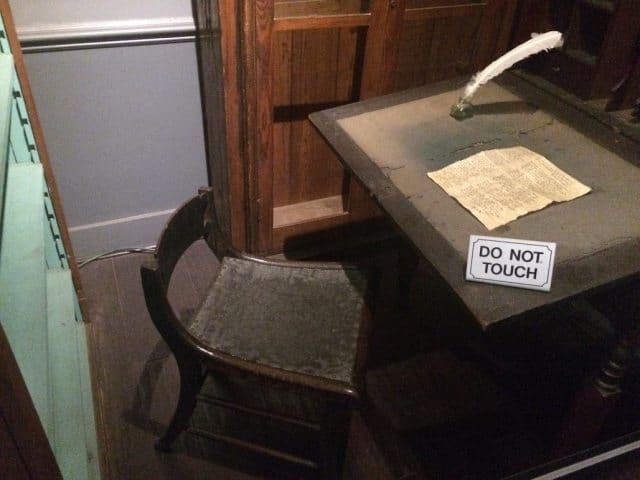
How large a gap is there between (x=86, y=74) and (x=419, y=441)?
1.58 meters

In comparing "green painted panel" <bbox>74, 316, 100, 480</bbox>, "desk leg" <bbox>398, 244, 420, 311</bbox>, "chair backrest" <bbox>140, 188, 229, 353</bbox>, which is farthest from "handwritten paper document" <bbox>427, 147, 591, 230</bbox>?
"green painted panel" <bbox>74, 316, 100, 480</bbox>

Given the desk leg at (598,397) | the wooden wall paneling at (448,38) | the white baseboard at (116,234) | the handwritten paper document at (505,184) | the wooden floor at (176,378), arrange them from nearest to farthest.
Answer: the handwritten paper document at (505,184), the desk leg at (598,397), the wooden floor at (176,378), the wooden wall paneling at (448,38), the white baseboard at (116,234)

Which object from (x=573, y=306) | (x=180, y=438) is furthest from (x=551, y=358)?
(x=180, y=438)

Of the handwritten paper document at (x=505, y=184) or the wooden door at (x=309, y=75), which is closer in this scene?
the handwritten paper document at (x=505, y=184)

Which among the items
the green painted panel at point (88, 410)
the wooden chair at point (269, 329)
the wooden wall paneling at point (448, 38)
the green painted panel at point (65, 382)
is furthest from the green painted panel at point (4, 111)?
the wooden wall paneling at point (448, 38)

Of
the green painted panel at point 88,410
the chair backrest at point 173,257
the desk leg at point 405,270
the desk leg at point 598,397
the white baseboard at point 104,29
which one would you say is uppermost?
the white baseboard at point 104,29

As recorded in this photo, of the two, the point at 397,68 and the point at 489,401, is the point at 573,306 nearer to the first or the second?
the point at 489,401

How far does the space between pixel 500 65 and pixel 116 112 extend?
1296mm

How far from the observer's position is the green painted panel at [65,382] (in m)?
1.17

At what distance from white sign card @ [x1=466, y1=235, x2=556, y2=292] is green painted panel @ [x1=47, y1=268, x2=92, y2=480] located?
0.85m

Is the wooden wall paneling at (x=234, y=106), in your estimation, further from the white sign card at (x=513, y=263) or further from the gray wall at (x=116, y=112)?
the white sign card at (x=513, y=263)

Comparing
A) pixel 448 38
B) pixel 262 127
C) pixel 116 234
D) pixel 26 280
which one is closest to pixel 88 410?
pixel 26 280

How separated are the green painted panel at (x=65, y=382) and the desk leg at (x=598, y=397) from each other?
1.17 metres

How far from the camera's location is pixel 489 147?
1318mm
